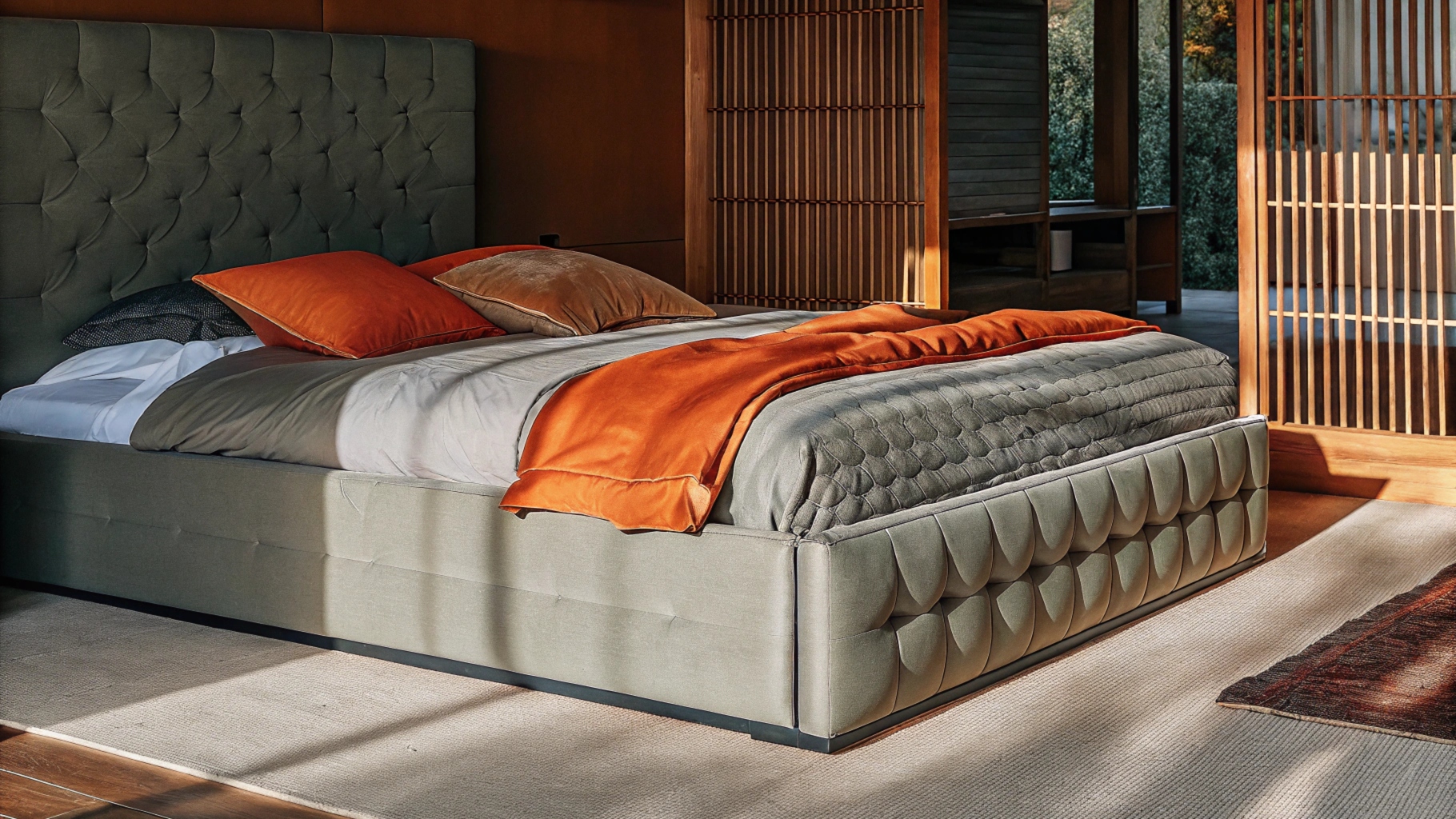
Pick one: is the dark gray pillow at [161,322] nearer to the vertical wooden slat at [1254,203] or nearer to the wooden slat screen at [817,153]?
the wooden slat screen at [817,153]

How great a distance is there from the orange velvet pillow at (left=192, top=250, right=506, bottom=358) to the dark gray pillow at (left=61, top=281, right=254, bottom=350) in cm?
8

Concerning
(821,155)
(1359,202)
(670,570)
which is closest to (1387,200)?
(1359,202)

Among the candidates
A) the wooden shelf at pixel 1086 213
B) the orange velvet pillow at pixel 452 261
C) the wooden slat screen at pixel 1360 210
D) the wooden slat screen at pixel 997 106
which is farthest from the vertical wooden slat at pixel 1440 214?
the wooden shelf at pixel 1086 213

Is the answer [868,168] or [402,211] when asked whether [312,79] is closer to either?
[402,211]

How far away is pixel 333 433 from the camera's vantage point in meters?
2.98

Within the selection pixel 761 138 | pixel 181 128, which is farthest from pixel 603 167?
pixel 181 128

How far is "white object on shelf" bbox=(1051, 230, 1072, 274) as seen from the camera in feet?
26.5

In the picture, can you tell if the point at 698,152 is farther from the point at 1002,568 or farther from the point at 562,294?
the point at 1002,568

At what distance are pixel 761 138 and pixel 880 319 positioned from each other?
2.25 metres

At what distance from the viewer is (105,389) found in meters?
3.48

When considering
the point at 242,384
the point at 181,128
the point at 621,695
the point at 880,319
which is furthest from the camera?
the point at 181,128

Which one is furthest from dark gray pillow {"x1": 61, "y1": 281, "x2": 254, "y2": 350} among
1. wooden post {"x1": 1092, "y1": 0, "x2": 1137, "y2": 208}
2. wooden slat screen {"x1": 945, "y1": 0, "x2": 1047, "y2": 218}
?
wooden post {"x1": 1092, "y1": 0, "x2": 1137, "y2": 208}

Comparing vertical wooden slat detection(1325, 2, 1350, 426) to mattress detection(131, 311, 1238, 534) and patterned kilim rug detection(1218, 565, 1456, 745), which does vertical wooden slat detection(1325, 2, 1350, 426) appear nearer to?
mattress detection(131, 311, 1238, 534)

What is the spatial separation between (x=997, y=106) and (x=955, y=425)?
5038 mm
